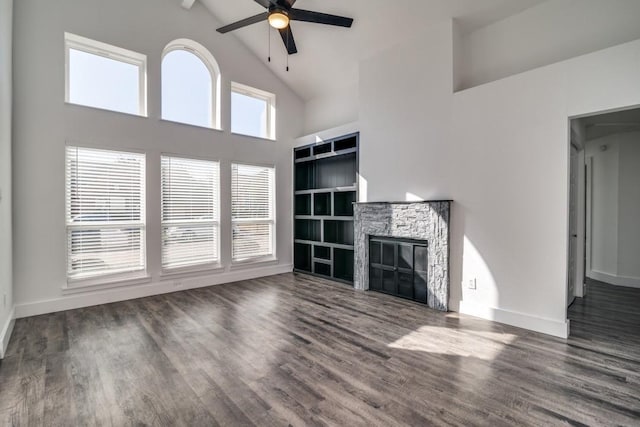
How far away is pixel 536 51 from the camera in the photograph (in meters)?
3.69

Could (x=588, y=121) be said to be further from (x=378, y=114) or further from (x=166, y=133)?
(x=166, y=133)

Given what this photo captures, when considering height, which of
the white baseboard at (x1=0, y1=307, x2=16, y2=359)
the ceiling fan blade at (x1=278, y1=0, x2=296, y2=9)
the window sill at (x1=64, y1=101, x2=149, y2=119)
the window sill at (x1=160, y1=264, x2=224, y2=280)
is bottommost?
the white baseboard at (x1=0, y1=307, x2=16, y2=359)

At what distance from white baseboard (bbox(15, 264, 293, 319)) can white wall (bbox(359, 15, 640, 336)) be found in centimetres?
310

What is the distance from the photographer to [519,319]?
346 cm

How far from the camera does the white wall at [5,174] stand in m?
3.03

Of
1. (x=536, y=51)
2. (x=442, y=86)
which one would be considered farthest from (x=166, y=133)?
(x=536, y=51)

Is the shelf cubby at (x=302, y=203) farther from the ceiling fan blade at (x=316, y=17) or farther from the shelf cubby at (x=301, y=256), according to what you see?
the ceiling fan blade at (x=316, y=17)

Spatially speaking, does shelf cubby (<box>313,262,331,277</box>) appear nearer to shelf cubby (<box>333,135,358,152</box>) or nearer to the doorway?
shelf cubby (<box>333,135,358,152</box>)

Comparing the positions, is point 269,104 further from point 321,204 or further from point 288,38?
point 288,38

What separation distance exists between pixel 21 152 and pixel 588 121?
755 centimetres

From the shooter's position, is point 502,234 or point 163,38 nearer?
point 502,234

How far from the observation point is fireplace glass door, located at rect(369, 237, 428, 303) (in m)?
4.32

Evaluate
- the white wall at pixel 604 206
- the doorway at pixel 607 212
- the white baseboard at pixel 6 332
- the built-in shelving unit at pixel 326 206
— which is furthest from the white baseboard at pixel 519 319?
the white baseboard at pixel 6 332

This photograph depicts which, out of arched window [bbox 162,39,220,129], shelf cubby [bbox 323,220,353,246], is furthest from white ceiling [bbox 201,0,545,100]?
shelf cubby [bbox 323,220,353,246]
